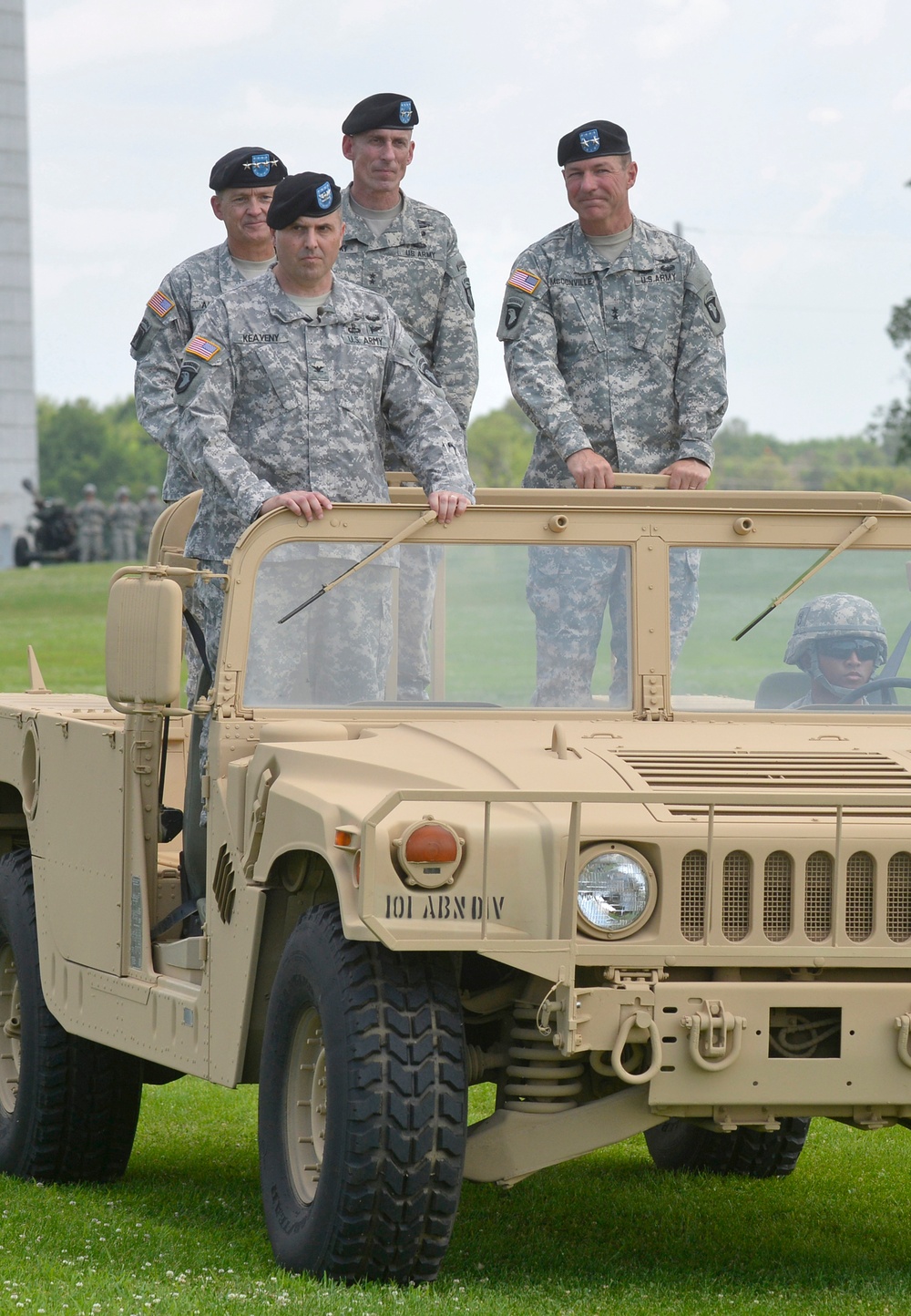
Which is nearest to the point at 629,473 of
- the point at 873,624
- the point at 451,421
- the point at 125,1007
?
the point at 451,421

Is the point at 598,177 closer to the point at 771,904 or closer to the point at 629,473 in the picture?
the point at 629,473

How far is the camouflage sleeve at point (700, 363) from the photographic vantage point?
7.74 metres

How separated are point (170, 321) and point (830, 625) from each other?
120 inches

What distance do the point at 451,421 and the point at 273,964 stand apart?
2.02 m

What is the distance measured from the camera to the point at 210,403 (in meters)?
6.53

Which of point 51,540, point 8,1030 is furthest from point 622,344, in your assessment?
point 51,540

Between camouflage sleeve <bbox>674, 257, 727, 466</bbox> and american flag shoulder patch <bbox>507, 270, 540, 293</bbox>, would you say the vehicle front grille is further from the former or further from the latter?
american flag shoulder patch <bbox>507, 270, 540, 293</bbox>

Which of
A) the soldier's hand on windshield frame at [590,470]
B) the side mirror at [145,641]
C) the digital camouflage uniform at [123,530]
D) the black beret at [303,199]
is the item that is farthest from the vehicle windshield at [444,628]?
the digital camouflage uniform at [123,530]

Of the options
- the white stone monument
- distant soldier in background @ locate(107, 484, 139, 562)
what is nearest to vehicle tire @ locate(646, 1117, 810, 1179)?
distant soldier in background @ locate(107, 484, 139, 562)

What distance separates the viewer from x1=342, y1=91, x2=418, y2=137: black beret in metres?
7.73

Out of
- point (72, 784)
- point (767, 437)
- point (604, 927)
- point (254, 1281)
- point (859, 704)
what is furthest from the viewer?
point (767, 437)

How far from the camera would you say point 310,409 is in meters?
6.60

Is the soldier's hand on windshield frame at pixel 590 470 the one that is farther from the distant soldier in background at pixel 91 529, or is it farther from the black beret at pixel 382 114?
the distant soldier in background at pixel 91 529

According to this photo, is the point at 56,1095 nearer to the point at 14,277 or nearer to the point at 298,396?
the point at 298,396
